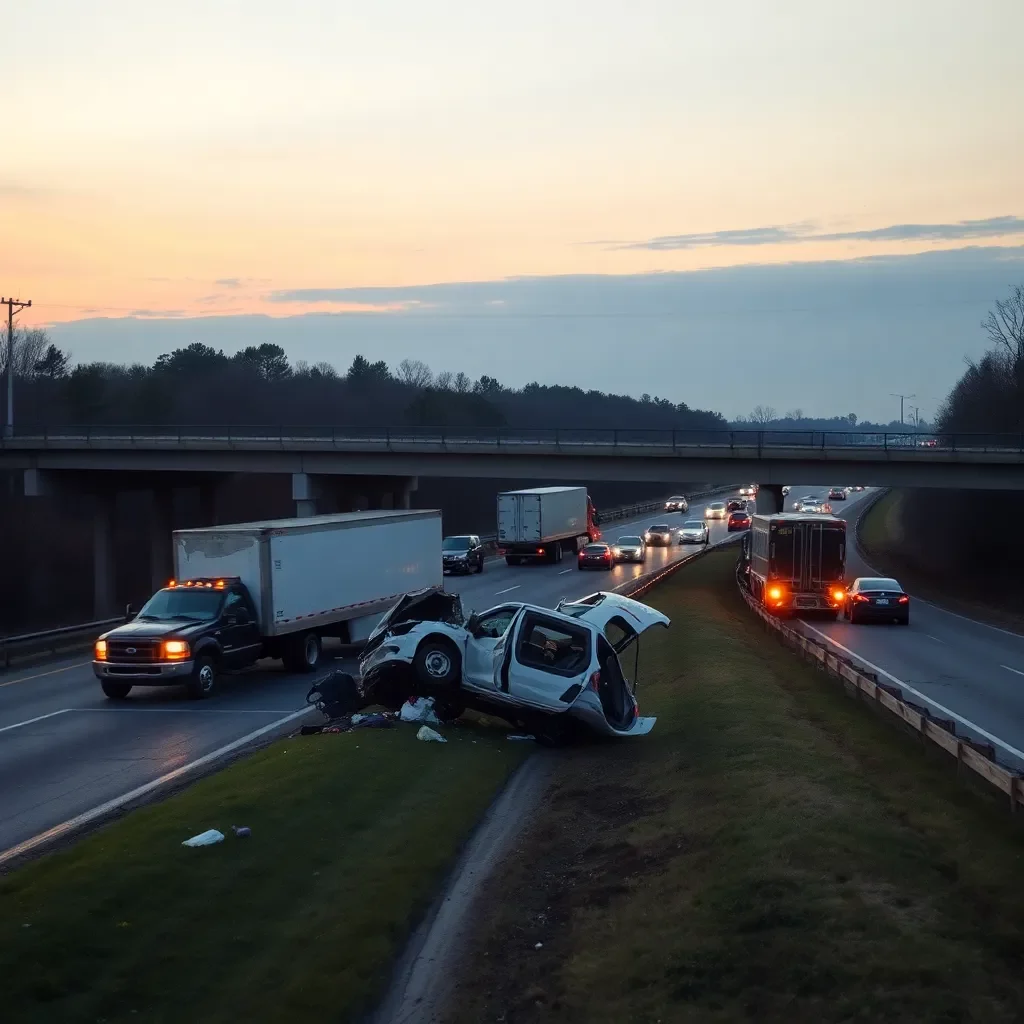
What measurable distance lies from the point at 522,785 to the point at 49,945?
681 centimetres

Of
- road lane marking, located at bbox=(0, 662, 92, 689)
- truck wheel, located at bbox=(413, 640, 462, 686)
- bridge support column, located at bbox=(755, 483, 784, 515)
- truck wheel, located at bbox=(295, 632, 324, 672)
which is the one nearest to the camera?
truck wheel, located at bbox=(413, 640, 462, 686)

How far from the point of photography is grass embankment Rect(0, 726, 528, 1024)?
715cm

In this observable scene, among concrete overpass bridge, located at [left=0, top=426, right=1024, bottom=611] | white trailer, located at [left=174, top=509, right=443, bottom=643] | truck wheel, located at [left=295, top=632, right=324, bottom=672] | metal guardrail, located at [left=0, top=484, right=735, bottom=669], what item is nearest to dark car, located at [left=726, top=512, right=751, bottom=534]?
concrete overpass bridge, located at [left=0, top=426, right=1024, bottom=611]

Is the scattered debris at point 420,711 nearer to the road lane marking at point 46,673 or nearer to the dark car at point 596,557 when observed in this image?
the road lane marking at point 46,673

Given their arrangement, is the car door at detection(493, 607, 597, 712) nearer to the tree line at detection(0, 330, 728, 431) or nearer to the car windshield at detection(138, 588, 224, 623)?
the car windshield at detection(138, 588, 224, 623)

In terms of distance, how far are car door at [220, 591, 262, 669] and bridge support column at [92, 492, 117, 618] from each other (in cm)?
4828

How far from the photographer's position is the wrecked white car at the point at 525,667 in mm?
15242

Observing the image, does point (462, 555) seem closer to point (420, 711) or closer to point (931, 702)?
point (931, 702)

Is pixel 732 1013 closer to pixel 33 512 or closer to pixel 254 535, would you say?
pixel 254 535

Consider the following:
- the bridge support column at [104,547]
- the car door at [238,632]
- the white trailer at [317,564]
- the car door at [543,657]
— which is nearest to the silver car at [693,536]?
the bridge support column at [104,547]

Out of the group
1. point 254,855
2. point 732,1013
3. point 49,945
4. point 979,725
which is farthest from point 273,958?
point 979,725

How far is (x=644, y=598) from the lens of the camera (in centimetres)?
4031

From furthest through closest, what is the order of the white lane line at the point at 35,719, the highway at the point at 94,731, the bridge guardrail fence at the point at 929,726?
1. the white lane line at the point at 35,719
2. the highway at the point at 94,731
3. the bridge guardrail fence at the point at 929,726

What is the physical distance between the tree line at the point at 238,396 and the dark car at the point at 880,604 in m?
47.5
